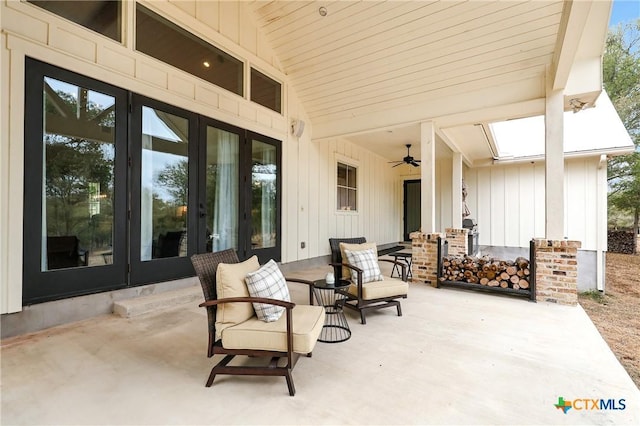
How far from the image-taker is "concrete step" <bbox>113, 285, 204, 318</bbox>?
3355 mm

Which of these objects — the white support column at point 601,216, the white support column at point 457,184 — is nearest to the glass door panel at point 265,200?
the white support column at point 457,184

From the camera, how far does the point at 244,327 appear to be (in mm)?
2080

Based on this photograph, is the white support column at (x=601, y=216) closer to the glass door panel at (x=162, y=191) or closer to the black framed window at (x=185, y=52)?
the black framed window at (x=185, y=52)

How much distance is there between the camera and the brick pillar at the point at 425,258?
507 cm

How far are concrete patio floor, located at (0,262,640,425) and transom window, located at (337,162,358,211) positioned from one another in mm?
5071

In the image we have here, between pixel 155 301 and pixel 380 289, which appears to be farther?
pixel 155 301

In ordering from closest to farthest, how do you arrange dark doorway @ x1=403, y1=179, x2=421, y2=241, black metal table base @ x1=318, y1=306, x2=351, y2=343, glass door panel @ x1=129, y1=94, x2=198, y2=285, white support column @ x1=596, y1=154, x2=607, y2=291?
black metal table base @ x1=318, y1=306, x2=351, y2=343
glass door panel @ x1=129, y1=94, x2=198, y2=285
white support column @ x1=596, y1=154, x2=607, y2=291
dark doorway @ x1=403, y1=179, x2=421, y2=241

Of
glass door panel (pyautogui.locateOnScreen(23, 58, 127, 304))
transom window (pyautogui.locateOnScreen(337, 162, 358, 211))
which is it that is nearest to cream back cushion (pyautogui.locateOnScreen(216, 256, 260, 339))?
glass door panel (pyautogui.locateOnScreen(23, 58, 127, 304))

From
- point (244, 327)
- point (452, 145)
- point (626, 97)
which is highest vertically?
point (626, 97)

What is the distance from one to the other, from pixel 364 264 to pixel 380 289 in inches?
15.5

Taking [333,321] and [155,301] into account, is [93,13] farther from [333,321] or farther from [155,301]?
[333,321]

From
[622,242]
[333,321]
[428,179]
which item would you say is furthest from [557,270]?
[622,242]

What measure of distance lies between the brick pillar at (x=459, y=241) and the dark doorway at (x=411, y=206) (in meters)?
3.92

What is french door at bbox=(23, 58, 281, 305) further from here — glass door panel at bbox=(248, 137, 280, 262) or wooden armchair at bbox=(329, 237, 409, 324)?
wooden armchair at bbox=(329, 237, 409, 324)
